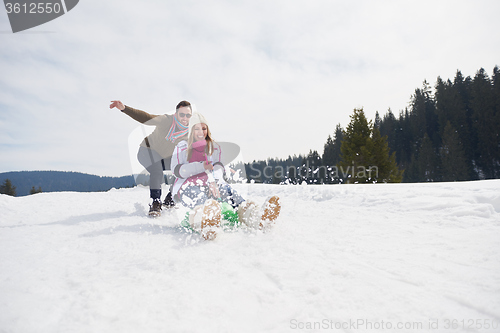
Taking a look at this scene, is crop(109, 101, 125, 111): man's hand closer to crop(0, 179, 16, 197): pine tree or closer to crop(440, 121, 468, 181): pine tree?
crop(440, 121, 468, 181): pine tree

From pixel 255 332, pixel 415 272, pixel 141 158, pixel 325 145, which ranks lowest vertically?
pixel 255 332

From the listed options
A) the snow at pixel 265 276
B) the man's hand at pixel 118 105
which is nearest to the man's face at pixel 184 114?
the man's hand at pixel 118 105

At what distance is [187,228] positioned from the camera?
3.08 meters

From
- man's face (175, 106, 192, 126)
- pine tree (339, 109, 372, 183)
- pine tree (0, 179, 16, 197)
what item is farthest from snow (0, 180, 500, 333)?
pine tree (0, 179, 16, 197)

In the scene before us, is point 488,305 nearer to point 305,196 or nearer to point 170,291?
point 170,291

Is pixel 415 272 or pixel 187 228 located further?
pixel 187 228

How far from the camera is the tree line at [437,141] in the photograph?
20750 mm

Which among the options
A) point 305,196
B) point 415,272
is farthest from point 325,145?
point 415,272

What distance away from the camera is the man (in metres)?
4.19

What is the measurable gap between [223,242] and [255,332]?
1385 mm

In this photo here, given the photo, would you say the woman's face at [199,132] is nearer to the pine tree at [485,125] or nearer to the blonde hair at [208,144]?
the blonde hair at [208,144]

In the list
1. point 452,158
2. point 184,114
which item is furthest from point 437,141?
point 184,114

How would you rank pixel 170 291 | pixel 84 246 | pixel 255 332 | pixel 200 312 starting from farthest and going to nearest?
pixel 84 246
pixel 170 291
pixel 200 312
pixel 255 332

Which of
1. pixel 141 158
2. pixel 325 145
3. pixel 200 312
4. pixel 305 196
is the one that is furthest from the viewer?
pixel 325 145
